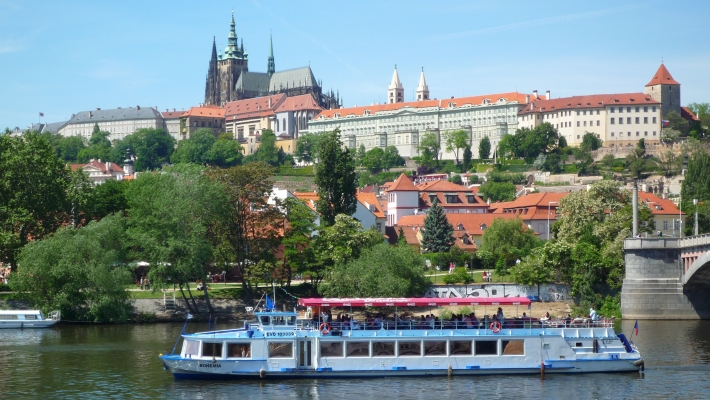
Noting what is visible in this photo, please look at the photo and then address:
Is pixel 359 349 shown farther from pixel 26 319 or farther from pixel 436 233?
pixel 436 233

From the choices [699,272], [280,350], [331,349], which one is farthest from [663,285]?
[280,350]

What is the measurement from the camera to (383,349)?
160ft

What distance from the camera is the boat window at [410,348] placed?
48.9m

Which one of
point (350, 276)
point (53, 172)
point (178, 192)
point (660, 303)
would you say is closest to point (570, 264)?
point (660, 303)

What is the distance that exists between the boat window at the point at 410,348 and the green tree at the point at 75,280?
27.3 m

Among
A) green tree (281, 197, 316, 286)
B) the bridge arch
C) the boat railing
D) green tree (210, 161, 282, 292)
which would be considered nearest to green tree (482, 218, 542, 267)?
green tree (281, 197, 316, 286)

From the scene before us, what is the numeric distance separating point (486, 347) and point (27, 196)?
148 feet

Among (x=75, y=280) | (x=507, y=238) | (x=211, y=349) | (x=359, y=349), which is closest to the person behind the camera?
(x=211, y=349)

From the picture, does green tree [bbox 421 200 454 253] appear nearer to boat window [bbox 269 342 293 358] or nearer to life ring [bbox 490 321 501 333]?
life ring [bbox 490 321 501 333]

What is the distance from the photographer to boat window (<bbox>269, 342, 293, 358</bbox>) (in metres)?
48.1

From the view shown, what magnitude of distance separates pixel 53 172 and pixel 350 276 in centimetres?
2699

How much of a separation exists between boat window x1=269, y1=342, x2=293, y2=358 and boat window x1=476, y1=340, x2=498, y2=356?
8447 millimetres

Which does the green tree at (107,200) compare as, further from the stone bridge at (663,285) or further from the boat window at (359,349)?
the boat window at (359,349)

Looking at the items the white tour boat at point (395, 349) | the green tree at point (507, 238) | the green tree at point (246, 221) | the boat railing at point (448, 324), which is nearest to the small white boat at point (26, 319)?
the green tree at point (246, 221)
